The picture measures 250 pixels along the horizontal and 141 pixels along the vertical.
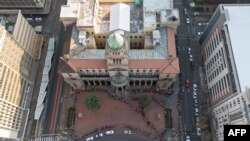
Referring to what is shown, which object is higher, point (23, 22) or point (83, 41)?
point (23, 22)

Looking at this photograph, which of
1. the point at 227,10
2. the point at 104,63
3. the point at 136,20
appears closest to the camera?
the point at 227,10

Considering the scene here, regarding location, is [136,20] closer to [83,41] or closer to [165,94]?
[83,41]

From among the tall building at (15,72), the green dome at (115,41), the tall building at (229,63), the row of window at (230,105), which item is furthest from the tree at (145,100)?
the tall building at (15,72)

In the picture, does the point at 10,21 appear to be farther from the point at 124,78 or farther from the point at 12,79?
the point at 124,78

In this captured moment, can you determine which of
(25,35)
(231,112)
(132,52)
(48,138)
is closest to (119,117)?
(132,52)

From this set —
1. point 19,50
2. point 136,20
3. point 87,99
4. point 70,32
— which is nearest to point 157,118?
point 87,99

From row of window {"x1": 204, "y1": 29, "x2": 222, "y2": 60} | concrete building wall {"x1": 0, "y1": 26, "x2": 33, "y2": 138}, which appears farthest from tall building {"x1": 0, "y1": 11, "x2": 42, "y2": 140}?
row of window {"x1": 204, "y1": 29, "x2": 222, "y2": 60}
